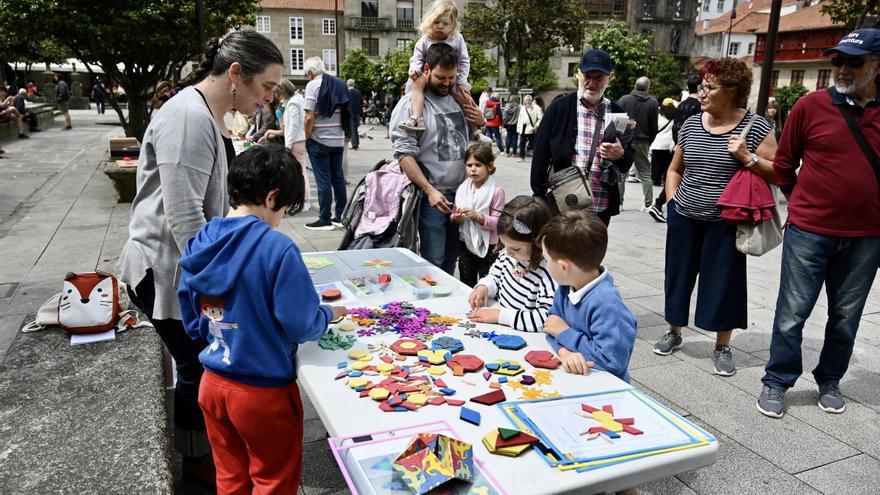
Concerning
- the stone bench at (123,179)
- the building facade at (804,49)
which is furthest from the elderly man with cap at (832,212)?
the building facade at (804,49)

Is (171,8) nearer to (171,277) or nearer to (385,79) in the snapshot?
(171,277)

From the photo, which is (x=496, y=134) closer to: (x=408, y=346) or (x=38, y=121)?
(x=408, y=346)

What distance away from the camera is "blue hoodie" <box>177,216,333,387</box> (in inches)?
69.6

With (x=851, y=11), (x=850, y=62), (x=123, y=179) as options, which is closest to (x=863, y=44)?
(x=850, y=62)

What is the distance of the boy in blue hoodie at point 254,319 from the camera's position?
177 cm

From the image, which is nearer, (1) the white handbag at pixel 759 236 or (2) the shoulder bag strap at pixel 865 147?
(2) the shoulder bag strap at pixel 865 147

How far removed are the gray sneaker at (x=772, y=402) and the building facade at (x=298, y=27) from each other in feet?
182

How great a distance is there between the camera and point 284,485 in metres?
1.92

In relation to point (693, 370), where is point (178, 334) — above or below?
above

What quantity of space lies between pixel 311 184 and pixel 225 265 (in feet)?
30.5

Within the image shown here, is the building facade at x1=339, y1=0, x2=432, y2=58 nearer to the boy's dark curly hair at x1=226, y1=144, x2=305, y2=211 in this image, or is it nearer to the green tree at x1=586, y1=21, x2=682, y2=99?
the green tree at x1=586, y1=21, x2=682, y2=99

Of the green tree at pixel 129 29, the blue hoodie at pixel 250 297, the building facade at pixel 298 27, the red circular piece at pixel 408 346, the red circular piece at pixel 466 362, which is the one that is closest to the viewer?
the blue hoodie at pixel 250 297

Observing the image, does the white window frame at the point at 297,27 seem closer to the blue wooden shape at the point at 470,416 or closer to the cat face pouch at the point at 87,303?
the cat face pouch at the point at 87,303

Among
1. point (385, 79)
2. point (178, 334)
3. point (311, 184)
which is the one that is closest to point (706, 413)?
point (178, 334)
